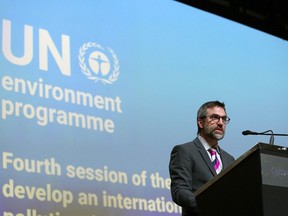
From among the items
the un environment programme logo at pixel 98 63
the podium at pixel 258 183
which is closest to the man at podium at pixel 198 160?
the podium at pixel 258 183

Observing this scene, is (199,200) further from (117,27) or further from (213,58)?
(213,58)

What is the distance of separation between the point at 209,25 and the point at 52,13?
51.6 inches

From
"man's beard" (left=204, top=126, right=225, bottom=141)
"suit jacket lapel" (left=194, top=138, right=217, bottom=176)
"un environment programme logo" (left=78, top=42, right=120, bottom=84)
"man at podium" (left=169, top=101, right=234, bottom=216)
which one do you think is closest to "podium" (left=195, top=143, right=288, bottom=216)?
"man at podium" (left=169, top=101, right=234, bottom=216)

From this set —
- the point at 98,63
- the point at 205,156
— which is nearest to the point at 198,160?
the point at 205,156

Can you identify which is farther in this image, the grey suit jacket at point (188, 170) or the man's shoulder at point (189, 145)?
the man's shoulder at point (189, 145)

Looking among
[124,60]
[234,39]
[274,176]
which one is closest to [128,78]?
[124,60]

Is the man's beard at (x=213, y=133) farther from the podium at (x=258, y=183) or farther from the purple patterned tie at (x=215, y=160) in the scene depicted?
the podium at (x=258, y=183)

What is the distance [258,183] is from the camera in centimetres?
192

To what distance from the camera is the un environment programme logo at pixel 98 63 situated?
12.2ft

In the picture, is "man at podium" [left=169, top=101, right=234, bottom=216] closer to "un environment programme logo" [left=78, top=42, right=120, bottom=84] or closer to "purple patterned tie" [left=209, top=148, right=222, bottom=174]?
"purple patterned tie" [left=209, top=148, right=222, bottom=174]

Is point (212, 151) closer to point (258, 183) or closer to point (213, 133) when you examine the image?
point (213, 133)

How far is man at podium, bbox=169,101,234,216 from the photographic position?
8.24ft

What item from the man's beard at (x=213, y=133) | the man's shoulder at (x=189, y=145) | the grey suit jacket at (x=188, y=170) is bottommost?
the grey suit jacket at (x=188, y=170)

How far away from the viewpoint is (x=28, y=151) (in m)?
3.31
